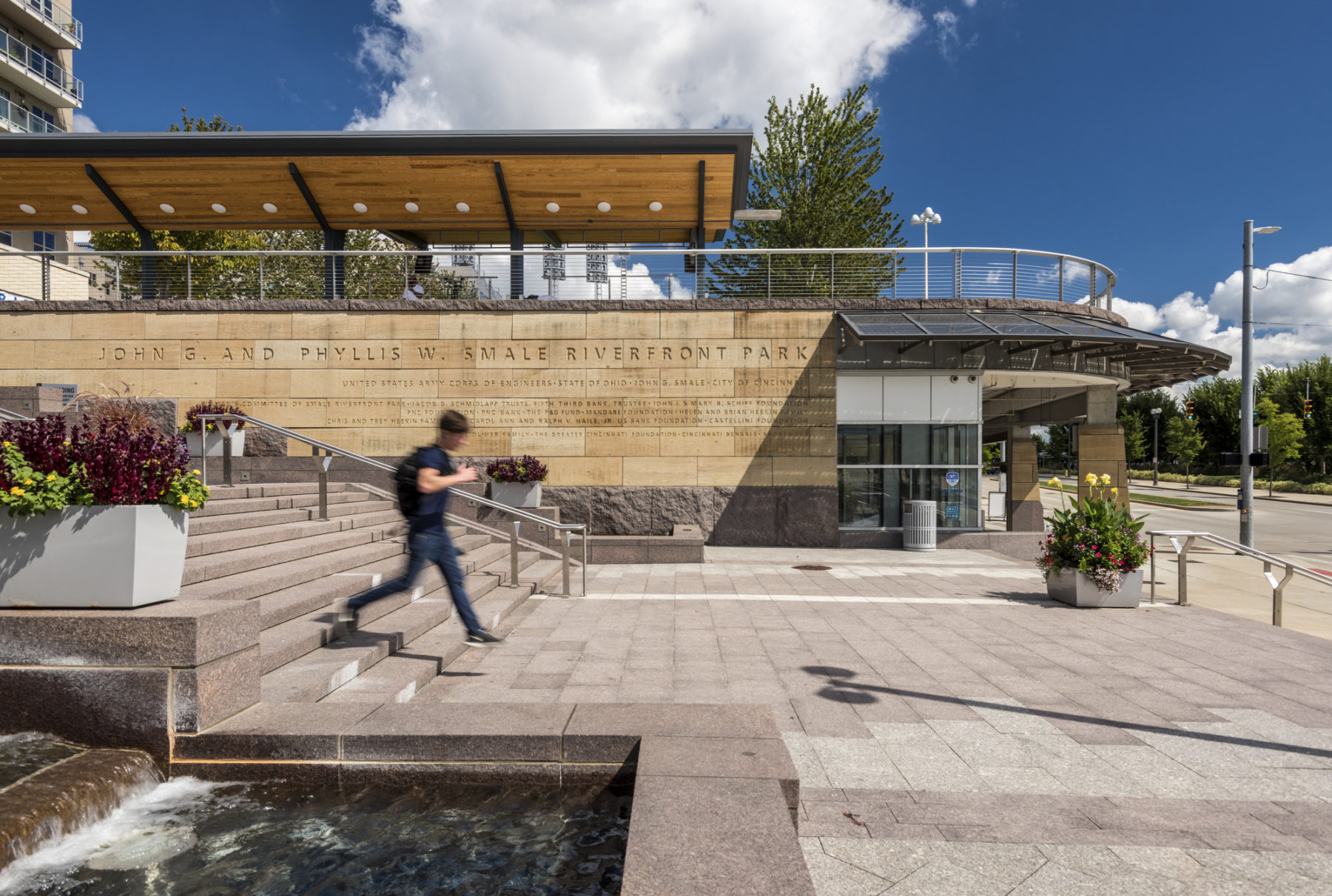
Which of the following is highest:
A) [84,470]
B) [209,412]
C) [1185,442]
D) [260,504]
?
[1185,442]

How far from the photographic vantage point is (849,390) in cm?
1631

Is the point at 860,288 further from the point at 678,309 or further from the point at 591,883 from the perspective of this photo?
the point at 591,883

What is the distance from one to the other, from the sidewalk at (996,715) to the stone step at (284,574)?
5.98 feet

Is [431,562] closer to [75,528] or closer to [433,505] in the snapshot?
[433,505]

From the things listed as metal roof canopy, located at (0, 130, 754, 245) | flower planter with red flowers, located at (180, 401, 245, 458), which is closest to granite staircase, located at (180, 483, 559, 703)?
flower planter with red flowers, located at (180, 401, 245, 458)

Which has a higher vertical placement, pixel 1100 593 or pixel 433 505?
pixel 433 505

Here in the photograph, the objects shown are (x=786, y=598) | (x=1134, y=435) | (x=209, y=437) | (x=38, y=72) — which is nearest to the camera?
(x=786, y=598)

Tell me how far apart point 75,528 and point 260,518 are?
14.8ft

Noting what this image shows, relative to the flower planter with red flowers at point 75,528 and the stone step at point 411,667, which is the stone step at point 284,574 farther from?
the stone step at point 411,667

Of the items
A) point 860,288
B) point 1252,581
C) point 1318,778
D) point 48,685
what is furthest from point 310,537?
point 1252,581

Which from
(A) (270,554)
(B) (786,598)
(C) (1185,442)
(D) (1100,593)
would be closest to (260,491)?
(A) (270,554)

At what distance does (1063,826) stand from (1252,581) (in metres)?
16.5

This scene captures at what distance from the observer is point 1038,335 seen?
14266 millimetres

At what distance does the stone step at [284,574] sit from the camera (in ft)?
17.9
